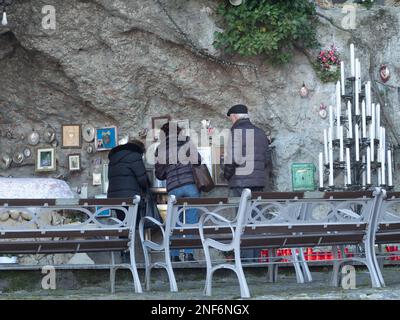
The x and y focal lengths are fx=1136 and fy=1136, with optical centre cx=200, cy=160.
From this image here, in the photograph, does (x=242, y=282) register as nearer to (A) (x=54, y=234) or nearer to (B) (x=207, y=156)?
(A) (x=54, y=234)

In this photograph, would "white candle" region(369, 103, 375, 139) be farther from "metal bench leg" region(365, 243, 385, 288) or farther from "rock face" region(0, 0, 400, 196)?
"metal bench leg" region(365, 243, 385, 288)

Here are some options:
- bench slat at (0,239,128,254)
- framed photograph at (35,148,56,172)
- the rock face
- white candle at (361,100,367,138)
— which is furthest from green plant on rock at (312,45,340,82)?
bench slat at (0,239,128,254)

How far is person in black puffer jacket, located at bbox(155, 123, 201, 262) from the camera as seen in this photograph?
1234 centimetres

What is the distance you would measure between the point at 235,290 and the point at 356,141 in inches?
120

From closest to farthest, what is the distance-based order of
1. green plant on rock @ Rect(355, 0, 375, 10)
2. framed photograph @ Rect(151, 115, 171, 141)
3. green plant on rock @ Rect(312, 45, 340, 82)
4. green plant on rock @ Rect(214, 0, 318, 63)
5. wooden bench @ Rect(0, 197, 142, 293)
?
wooden bench @ Rect(0, 197, 142, 293) < green plant on rock @ Rect(214, 0, 318, 63) < green plant on rock @ Rect(312, 45, 340, 82) < framed photograph @ Rect(151, 115, 171, 141) < green plant on rock @ Rect(355, 0, 375, 10)

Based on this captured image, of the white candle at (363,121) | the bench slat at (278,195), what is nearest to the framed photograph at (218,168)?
the white candle at (363,121)

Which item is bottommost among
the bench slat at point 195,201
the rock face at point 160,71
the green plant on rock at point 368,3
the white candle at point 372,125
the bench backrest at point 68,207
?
the bench backrest at point 68,207

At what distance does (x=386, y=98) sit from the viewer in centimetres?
1367

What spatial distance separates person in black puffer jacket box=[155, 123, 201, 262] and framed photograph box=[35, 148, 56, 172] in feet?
5.93

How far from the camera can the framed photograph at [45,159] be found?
13.8 m

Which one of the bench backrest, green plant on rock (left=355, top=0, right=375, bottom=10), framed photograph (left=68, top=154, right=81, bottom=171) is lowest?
the bench backrest

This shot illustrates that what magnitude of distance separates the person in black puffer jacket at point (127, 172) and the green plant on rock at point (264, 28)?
5.57ft

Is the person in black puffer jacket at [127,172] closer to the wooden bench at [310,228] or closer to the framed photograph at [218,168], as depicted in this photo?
the framed photograph at [218,168]

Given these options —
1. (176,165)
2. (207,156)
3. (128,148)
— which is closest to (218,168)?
(207,156)
